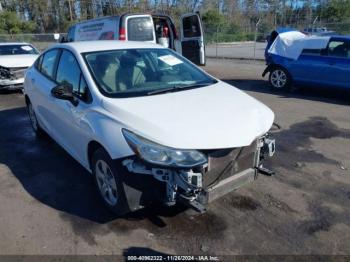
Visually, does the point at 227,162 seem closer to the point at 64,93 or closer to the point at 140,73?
the point at 140,73

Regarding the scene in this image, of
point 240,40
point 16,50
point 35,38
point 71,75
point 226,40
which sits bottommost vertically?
point 240,40

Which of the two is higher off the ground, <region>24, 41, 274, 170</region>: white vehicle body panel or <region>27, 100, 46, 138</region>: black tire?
<region>24, 41, 274, 170</region>: white vehicle body panel

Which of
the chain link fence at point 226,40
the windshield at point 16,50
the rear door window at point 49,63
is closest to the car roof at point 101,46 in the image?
the rear door window at point 49,63

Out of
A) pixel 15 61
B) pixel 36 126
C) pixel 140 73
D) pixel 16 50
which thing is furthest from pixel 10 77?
pixel 140 73

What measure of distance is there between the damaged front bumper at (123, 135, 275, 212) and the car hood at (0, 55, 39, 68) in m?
8.22

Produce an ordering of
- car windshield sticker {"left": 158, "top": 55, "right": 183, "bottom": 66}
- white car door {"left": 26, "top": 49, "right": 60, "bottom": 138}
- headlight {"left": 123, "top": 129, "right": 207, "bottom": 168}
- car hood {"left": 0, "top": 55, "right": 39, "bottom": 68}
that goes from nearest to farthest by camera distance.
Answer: headlight {"left": 123, "top": 129, "right": 207, "bottom": 168}, car windshield sticker {"left": 158, "top": 55, "right": 183, "bottom": 66}, white car door {"left": 26, "top": 49, "right": 60, "bottom": 138}, car hood {"left": 0, "top": 55, "right": 39, "bottom": 68}

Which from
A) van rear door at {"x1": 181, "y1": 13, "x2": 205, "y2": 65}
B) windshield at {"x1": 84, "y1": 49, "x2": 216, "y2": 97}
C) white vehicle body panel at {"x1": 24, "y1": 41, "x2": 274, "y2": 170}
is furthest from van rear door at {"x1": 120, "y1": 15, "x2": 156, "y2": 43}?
white vehicle body panel at {"x1": 24, "y1": 41, "x2": 274, "y2": 170}

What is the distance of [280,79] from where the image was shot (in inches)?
386

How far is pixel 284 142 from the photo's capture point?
566cm

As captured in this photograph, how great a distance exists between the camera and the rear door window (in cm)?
473

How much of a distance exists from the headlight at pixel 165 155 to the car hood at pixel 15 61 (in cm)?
831

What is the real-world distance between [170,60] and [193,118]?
5.16ft

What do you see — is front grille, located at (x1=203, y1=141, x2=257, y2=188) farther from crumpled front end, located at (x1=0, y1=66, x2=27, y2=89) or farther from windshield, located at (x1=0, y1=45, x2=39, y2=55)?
windshield, located at (x1=0, y1=45, x2=39, y2=55)

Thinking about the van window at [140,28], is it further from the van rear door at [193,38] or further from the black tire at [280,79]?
the black tire at [280,79]
